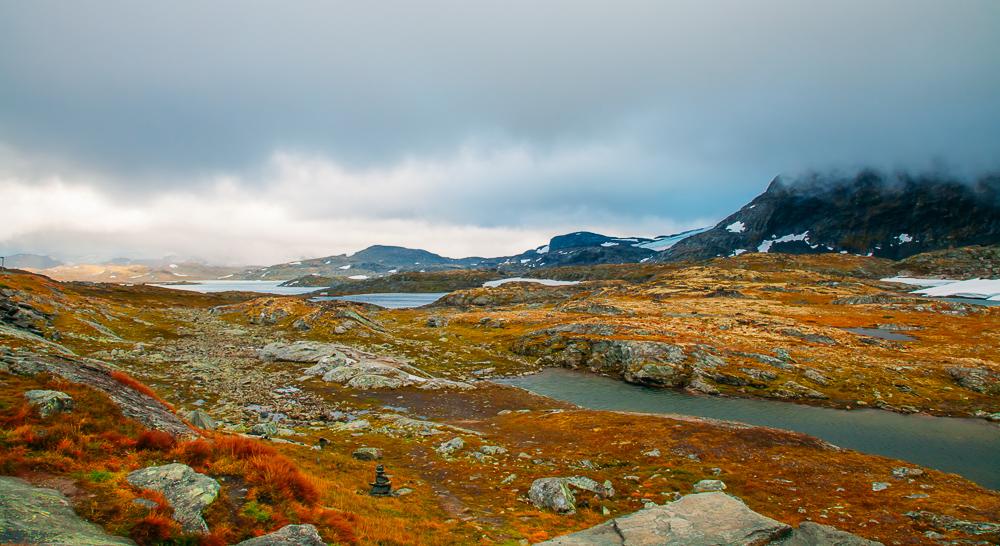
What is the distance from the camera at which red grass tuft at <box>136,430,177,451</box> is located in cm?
1455

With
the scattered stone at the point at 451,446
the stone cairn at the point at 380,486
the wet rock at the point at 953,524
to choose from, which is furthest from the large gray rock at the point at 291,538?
the wet rock at the point at 953,524

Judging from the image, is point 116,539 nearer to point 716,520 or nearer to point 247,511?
point 247,511

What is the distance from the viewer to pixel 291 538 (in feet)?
37.0

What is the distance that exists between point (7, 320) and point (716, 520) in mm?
78823

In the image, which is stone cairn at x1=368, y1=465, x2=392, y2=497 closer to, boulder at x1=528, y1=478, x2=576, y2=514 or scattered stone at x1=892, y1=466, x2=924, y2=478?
boulder at x1=528, y1=478, x2=576, y2=514

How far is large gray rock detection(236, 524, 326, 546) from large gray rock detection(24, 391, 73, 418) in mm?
9124

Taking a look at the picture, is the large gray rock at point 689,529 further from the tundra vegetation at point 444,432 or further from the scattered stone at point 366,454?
the scattered stone at point 366,454

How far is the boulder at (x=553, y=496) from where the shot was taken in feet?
65.5

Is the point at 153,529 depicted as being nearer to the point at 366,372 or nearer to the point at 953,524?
the point at 953,524

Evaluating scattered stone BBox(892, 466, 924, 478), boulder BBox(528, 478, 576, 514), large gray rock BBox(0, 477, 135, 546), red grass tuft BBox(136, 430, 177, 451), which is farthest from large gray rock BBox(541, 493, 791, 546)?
scattered stone BBox(892, 466, 924, 478)

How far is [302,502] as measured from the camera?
14125 mm

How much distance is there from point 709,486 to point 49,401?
98.2 ft

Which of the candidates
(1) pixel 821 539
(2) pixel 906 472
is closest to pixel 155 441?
(1) pixel 821 539

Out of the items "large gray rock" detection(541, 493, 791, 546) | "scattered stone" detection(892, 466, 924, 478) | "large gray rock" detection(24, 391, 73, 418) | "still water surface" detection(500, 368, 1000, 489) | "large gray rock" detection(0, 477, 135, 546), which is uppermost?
"large gray rock" detection(24, 391, 73, 418)
